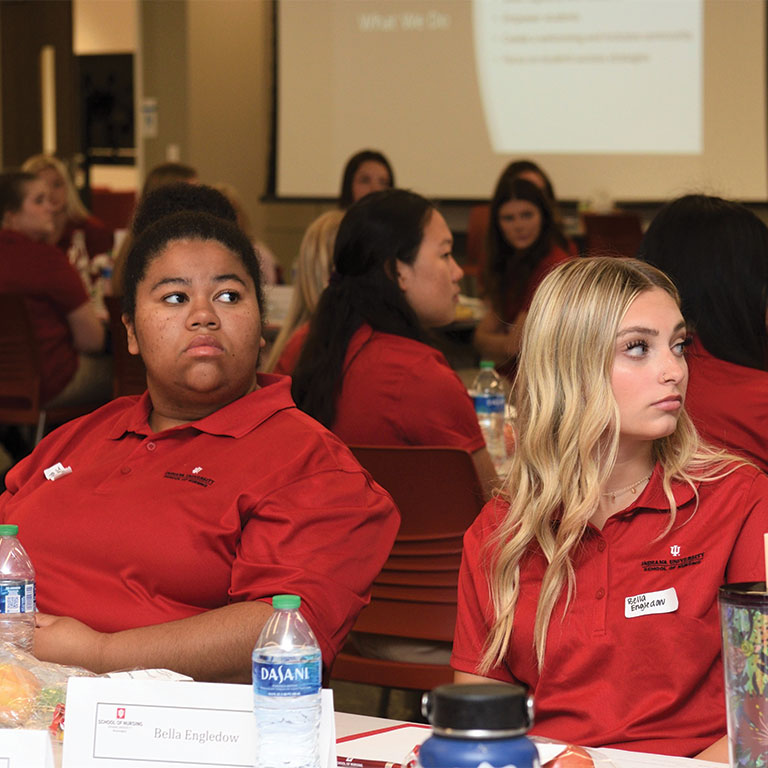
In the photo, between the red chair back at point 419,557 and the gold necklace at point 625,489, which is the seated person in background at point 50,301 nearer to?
the red chair back at point 419,557

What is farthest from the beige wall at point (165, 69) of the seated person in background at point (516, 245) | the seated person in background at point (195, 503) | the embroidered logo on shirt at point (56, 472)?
the embroidered logo on shirt at point (56, 472)

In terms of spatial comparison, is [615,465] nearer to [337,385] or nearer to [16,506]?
[16,506]

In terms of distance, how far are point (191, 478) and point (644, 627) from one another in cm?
72

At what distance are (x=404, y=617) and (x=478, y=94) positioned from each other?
6.35 meters

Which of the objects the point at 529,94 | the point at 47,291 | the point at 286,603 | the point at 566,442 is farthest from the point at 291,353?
the point at 529,94

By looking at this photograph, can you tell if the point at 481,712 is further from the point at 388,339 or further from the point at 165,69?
the point at 165,69

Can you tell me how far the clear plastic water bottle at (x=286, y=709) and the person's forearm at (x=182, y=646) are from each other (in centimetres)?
48

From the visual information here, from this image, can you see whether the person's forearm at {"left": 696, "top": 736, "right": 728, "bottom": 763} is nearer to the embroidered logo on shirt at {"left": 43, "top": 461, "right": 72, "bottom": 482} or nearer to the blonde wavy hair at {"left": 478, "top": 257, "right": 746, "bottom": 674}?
the blonde wavy hair at {"left": 478, "top": 257, "right": 746, "bottom": 674}

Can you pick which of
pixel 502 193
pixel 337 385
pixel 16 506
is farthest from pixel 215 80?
pixel 16 506

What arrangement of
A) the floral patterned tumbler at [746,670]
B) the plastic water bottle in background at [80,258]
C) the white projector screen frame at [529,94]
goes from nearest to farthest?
the floral patterned tumbler at [746,670] < the plastic water bottle in background at [80,258] < the white projector screen frame at [529,94]

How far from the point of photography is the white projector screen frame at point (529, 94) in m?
7.87

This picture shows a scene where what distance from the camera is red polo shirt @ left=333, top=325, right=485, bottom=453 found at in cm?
296

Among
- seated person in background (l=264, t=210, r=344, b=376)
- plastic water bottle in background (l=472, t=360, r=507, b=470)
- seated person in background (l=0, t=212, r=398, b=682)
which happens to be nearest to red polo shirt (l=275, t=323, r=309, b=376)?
seated person in background (l=264, t=210, r=344, b=376)

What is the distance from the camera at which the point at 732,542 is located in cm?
170
